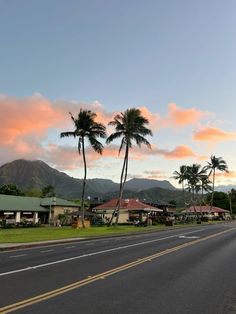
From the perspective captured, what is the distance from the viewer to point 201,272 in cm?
1378

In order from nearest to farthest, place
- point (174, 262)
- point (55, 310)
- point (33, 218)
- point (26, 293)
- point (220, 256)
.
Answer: point (55, 310), point (26, 293), point (174, 262), point (220, 256), point (33, 218)

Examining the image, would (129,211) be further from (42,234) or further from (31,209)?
(42,234)

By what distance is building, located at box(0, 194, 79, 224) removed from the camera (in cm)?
6700

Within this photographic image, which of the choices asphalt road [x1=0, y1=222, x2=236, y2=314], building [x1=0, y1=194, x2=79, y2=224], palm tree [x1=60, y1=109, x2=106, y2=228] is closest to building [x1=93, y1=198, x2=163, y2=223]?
building [x1=0, y1=194, x2=79, y2=224]

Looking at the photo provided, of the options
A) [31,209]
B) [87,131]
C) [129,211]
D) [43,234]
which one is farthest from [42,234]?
[129,211]

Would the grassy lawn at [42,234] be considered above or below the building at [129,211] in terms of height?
below

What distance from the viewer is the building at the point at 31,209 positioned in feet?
220

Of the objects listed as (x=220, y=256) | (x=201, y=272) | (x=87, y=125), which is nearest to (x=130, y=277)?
(x=201, y=272)

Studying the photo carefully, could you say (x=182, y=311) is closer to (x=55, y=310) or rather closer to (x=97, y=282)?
(x=55, y=310)

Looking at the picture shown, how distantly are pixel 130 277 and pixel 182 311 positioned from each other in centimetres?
424

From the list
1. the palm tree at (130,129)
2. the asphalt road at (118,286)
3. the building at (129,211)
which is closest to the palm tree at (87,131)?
the palm tree at (130,129)

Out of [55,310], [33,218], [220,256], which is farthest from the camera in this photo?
[33,218]

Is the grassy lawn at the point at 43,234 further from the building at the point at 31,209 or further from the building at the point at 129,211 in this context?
the building at the point at 129,211

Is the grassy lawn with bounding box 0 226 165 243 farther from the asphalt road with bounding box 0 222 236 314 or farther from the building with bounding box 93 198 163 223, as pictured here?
the building with bounding box 93 198 163 223
